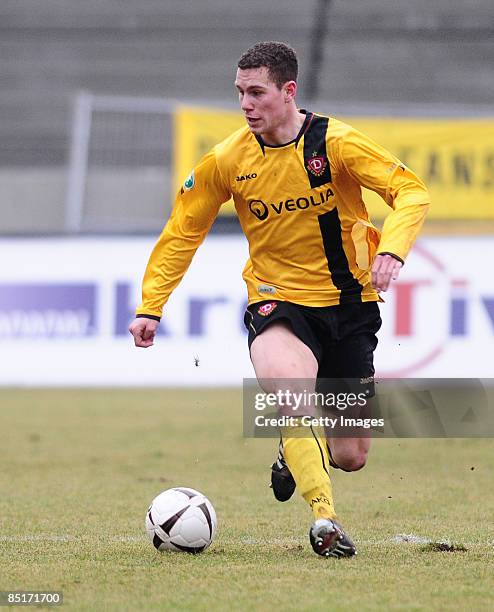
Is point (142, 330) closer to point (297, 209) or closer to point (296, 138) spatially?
point (297, 209)

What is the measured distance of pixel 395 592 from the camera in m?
4.03

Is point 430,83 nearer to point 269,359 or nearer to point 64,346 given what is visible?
point 64,346

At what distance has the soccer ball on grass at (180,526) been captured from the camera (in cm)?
496

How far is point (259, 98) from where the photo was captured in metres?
5.09

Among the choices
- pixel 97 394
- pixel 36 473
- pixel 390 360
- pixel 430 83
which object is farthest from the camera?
pixel 430 83

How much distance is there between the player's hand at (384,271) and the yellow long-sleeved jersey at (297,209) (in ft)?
1.43

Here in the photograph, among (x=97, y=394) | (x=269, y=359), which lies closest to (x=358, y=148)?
(x=269, y=359)

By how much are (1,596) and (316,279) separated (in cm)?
218

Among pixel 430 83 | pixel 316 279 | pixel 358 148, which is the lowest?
pixel 316 279

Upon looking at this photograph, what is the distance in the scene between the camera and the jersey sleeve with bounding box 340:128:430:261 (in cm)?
487

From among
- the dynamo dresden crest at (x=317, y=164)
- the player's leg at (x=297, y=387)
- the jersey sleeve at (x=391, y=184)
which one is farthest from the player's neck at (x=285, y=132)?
the player's leg at (x=297, y=387)

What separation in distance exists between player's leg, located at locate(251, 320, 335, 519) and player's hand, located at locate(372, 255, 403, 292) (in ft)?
1.88

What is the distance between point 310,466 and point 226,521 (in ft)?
4.38

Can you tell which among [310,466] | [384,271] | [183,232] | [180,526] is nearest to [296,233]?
[183,232]
